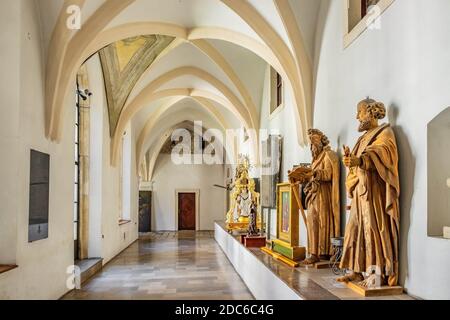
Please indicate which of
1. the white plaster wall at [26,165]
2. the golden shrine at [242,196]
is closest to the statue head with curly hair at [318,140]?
the white plaster wall at [26,165]

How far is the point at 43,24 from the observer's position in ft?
17.7

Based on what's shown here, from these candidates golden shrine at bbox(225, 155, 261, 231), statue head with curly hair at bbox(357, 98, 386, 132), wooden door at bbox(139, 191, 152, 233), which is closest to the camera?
statue head with curly hair at bbox(357, 98, 386, 132)

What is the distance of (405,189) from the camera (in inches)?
138

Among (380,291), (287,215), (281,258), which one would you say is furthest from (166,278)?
(380,291)

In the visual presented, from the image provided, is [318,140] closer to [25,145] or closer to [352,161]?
[352,161]

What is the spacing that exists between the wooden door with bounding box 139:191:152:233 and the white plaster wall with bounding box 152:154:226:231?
0.95 feet

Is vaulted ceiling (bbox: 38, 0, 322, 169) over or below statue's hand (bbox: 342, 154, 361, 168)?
over

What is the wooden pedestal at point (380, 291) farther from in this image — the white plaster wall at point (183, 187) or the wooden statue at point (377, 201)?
the white plaster wall at point (183, 187)

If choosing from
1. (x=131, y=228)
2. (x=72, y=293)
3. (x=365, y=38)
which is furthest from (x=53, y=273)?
(x=131, y=228)

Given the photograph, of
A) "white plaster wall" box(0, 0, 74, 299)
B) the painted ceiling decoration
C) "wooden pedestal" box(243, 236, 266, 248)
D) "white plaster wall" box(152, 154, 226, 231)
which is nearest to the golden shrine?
"wooden pedestal" box(243, 236, 266, 248)

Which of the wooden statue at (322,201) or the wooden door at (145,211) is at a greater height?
the wooden statue at (322,201)

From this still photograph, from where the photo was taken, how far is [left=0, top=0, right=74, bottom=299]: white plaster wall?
4531mm

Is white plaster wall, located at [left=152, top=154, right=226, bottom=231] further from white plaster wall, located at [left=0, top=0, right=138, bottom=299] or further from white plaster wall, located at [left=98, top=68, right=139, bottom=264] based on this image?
white plaster wall, located at [left=0, top=0, right=138, bottom=299]

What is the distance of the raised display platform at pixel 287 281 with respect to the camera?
3.53 m
